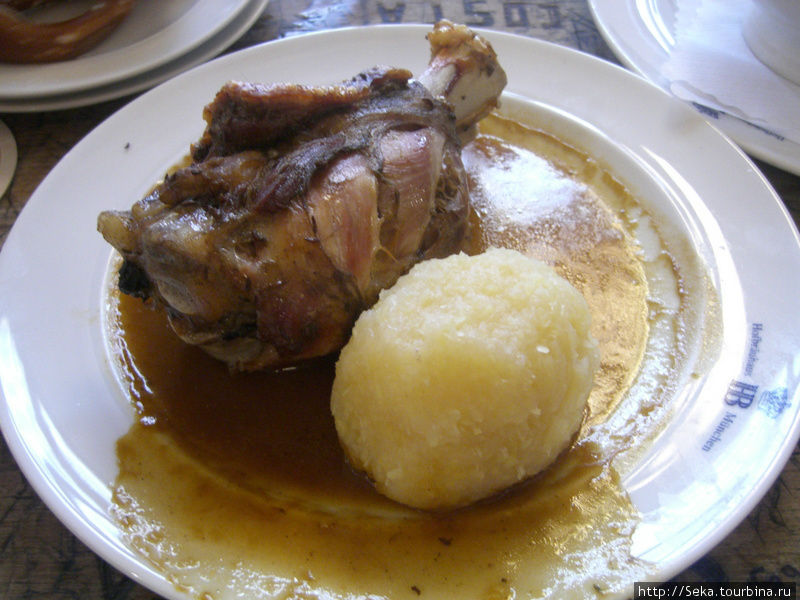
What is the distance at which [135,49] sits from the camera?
2.87 meters

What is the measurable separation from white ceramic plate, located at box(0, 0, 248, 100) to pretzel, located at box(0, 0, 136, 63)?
0.14ft

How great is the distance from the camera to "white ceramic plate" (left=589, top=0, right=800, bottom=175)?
2.37 meters

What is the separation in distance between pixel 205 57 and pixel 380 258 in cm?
183

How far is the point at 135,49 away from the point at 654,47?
2.32 meters

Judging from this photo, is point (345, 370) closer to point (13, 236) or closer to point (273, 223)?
point (273, 223)

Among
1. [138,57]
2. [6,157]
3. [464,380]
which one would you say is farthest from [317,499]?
[138,57]

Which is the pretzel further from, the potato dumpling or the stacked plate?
the potato dumpling

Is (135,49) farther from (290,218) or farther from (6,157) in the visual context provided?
(290,218)

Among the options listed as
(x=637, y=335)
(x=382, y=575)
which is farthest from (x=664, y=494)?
(x=382, y=575)

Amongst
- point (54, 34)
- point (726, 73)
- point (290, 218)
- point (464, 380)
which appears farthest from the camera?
point (54, 34)

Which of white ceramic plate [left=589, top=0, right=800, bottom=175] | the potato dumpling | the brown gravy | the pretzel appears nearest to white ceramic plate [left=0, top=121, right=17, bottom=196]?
the pretzel

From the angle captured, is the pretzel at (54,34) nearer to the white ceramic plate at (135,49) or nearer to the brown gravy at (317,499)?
the white ceramic plate at (135,49)

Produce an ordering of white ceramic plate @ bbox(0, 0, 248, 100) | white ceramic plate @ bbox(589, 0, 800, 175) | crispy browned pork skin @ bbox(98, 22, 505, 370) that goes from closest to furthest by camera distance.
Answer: crispy browned pork skin @ bbox(98, 22, 505, 370) < white ceramic plate @ bbox(589, 0, 800, 175) < white ceramic plate @ bbox(0, 0, 248, 100)

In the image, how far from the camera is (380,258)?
1.73 meters
